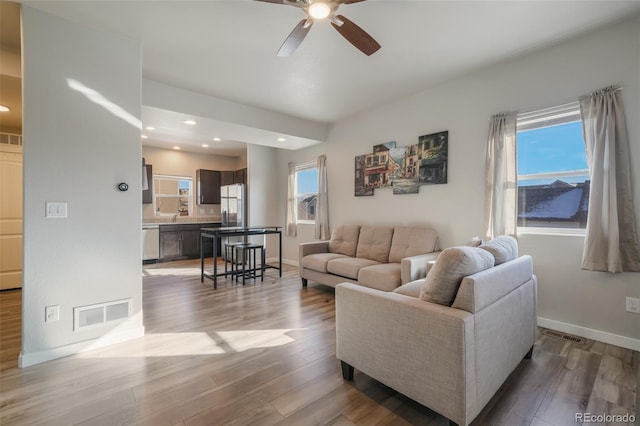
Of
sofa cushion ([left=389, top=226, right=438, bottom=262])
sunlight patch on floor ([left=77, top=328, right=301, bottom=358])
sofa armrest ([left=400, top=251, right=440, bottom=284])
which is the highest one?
sofa cushion ([left=389, top=226, right=438, bottom=262])

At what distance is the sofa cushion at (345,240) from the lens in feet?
14.1

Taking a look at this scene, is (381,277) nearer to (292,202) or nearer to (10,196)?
(292,202)

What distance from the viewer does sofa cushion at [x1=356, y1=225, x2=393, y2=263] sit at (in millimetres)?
3873

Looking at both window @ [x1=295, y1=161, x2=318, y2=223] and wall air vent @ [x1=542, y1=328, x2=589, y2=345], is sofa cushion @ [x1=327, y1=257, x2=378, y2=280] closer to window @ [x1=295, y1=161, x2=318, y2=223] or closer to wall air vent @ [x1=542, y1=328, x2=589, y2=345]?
wall air vent @ [x1=542, y1=328, x2=589, y2=345]

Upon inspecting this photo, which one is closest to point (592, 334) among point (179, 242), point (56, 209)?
point (56, 209)

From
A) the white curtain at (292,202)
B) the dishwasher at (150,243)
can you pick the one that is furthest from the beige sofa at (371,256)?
the dishwasher at (150,243)

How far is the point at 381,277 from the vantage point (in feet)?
10.2

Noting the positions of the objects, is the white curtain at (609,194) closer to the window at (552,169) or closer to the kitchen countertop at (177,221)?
the window at (552,169)

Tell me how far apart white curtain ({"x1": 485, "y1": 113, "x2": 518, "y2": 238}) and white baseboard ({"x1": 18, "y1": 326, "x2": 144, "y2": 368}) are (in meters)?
3.72

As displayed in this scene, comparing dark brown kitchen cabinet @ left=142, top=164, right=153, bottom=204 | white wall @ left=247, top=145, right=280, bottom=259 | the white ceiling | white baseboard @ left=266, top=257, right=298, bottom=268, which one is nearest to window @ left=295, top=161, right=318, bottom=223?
white wall @ left=247, top=145, right=280, bottom=259

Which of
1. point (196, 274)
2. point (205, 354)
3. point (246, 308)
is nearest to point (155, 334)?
point (205, 354)

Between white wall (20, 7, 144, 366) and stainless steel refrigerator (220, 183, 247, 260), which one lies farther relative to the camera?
stainless steel refrigerator (220, 183, 247, 260)

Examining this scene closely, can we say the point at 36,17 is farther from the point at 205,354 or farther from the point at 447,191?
the point at 447,191

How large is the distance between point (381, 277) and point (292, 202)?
11.1 feet
